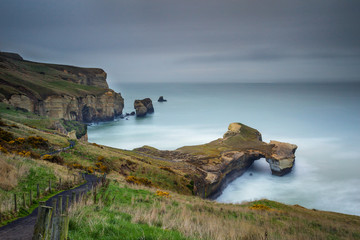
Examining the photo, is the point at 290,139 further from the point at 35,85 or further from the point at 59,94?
the point at 35,85

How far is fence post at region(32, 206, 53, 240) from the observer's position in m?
4.94

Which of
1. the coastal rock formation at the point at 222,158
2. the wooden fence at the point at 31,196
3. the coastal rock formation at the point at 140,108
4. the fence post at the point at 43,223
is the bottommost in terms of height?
the coastal rock formation at the point at 222,158

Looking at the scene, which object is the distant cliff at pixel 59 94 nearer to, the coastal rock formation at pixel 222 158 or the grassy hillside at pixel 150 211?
the coastal rock formation at pixel 222 158

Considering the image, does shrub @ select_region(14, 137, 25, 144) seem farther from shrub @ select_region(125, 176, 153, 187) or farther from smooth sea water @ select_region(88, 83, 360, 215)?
smooth sea water @ select_region(88, 83, 360, 215)

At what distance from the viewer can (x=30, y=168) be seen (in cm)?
1720

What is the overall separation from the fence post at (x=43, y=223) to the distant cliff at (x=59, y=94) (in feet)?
242

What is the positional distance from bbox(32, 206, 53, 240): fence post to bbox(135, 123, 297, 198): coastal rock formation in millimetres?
38245

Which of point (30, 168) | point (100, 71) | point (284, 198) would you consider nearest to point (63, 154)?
point (30, 168)

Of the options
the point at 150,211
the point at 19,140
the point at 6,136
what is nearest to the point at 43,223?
the point at 150,211

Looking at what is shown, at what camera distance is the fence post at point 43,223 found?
4941mm

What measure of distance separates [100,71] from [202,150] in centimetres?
12895

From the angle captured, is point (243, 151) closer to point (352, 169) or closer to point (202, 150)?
point (202, 150)

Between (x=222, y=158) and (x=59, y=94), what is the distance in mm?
65343

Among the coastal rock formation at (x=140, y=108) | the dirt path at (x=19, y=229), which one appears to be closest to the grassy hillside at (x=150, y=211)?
the dirt path at (x=19, y=229)
